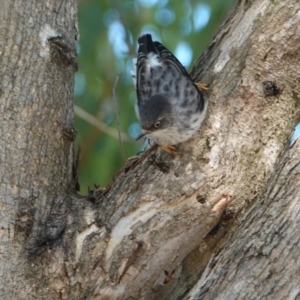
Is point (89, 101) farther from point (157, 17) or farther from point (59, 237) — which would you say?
point (59, 237)

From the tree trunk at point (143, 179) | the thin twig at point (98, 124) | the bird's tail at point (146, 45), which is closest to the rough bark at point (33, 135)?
the tree trunk at point (143, 179)

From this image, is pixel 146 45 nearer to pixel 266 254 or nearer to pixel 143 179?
pixel 143 179

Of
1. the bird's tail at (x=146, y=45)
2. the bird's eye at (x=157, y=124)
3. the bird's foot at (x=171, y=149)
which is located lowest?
the bird's foot at (x=171, y=149)

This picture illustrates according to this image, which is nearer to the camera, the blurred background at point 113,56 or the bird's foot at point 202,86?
the bird's foot at point 202,86

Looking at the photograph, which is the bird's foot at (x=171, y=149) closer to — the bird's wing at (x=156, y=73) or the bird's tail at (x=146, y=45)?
the bird's wing at (x=156, y=73)

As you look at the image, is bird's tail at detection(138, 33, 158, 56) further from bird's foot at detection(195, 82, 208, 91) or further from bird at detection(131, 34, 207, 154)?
bird's foot at detection(195, 82, 208, 91)

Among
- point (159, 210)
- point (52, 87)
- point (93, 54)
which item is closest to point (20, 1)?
point (52, 87)
